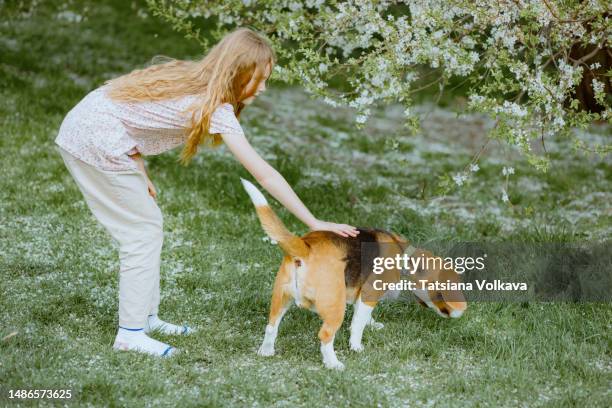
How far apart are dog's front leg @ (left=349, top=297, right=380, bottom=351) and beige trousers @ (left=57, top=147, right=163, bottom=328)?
1132 mm

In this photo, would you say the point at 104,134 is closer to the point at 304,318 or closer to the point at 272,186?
the point at 272,186

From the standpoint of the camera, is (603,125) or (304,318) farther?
(603,125)

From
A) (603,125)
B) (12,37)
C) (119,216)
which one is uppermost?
(119,216)

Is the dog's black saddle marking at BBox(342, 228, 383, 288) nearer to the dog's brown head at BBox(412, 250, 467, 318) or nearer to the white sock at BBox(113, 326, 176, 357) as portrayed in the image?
the dog's brown head at BBox(412, 250, 467, 318)

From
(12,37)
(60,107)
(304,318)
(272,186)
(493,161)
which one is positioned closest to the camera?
(272,186)

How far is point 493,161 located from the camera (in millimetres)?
10141

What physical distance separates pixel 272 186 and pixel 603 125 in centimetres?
944

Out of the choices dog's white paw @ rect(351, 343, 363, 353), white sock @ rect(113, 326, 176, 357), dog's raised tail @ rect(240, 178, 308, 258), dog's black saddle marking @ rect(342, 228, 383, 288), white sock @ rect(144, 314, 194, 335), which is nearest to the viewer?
dog's raised tail @ rect(240, 178, 308, 258)

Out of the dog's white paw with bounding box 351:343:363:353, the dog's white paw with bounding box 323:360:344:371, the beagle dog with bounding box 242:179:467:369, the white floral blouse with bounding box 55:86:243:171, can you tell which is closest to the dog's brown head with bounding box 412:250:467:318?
the beagle dog with bounding box 242:179:467:369

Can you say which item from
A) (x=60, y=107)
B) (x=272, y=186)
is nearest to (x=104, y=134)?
(x=272, y=186)

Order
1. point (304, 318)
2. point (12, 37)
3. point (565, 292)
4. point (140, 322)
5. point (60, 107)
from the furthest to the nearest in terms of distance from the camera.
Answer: point (12, 37)
point (60, 107)
point (565, 292)
point (304, 318)
point (140, 322)

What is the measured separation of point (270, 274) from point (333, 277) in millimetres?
1684

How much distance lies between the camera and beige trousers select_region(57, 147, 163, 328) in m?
4.36

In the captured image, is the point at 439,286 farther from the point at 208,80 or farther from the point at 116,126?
the point at 116,126
